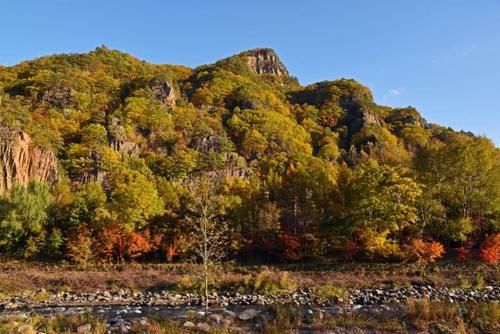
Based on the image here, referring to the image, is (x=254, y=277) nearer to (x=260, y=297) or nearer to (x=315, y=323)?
(x=260, y=297)

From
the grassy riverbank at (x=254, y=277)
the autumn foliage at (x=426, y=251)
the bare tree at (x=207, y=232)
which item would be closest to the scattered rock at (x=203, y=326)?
the bare tree at (x=207, y=232)

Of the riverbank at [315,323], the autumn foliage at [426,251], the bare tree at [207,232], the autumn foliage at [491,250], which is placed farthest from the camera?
the autumn foliage at [426,251]

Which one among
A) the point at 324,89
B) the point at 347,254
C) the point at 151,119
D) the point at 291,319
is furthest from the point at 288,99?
the point at 291,319

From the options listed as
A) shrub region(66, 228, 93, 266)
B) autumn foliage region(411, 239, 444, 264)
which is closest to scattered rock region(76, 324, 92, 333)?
shrub region(66, 228, 93, 266)

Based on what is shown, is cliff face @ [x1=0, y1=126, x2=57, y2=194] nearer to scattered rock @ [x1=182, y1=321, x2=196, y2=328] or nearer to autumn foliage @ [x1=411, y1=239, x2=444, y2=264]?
autumn foliage @ [x1=411, y1=239, x2=444, y2=264]

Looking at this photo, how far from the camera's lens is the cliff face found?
5281 centimetres

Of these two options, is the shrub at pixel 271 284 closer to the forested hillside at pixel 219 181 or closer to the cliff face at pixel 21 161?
the forested hillside at pixel 219 181

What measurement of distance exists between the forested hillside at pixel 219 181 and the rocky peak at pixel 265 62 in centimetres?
5604

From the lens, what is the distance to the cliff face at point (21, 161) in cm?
5281

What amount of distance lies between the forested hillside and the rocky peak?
2206 inches

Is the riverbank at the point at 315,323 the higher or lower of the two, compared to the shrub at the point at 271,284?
higher

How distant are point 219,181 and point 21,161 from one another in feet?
91.0

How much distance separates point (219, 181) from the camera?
225ft

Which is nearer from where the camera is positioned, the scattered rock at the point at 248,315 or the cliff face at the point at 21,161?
the scattered rock at the point at 248,315
